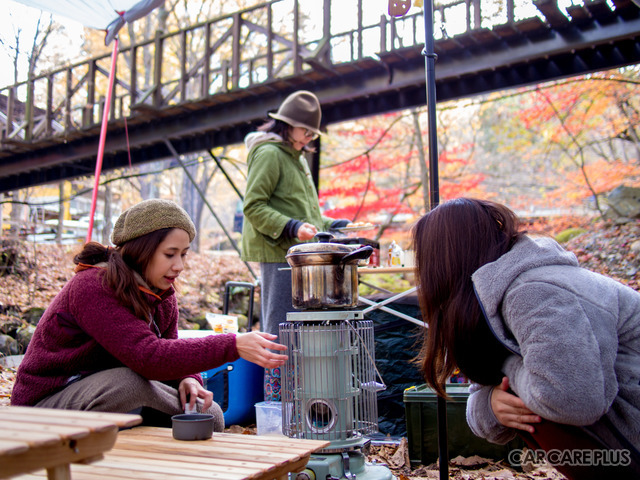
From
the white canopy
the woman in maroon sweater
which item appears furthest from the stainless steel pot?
the white canopy

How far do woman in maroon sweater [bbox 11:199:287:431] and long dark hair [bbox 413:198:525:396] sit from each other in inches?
23.5

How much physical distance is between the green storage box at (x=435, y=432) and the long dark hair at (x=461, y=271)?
4.77ft

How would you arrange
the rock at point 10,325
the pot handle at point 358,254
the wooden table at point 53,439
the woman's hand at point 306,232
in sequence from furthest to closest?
the rock at point 10,325 → the woman's hand at point 306,232 → the pot handle at point 358,254 → the wooden table at point 53,439

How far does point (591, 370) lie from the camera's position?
1442 mm

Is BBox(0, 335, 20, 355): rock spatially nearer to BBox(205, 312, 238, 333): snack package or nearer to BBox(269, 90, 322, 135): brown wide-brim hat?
BBox(205, 312, 238, 333): snack package

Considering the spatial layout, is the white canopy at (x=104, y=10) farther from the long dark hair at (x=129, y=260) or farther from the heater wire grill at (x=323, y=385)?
the heater wire grill at (x=323, y=385)

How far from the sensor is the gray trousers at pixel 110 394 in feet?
6.76

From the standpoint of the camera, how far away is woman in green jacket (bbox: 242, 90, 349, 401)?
11.5 feet

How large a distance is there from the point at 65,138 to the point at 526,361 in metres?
8.05

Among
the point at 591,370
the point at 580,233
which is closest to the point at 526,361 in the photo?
the point at 591,370

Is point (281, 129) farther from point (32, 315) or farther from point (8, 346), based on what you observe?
point (32, 315)

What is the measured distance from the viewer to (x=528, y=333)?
153 centimetres

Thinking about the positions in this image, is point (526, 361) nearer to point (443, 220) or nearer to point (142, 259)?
point (443, 220)

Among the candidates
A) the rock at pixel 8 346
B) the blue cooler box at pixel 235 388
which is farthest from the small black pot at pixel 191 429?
the rock at pixel 8 346
